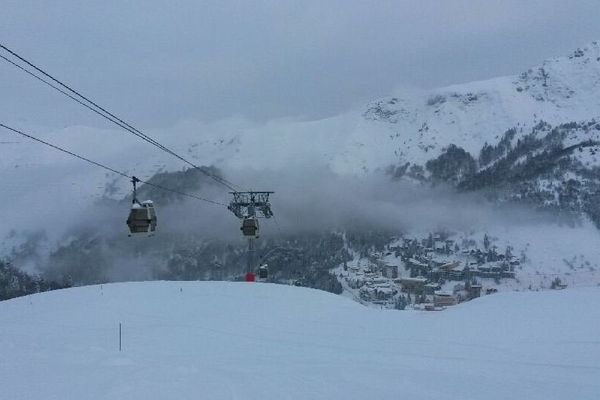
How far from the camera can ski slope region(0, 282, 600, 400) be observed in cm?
932

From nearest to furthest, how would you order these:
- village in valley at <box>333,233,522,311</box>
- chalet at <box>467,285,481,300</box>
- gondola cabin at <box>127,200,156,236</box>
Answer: gondola cabin at <box>127,200,156,236</box> < chalet at <box>467,285,481,300</box> < village in valley at <box>333,233,522,311</box>

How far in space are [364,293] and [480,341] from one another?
122 m

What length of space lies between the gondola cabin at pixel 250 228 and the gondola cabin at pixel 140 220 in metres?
11.5

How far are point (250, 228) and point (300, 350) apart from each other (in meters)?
19.4

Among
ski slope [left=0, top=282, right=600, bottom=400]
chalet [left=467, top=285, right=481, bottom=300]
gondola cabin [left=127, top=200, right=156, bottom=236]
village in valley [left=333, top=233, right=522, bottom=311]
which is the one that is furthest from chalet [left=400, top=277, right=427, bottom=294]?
gondola cabin [left=127, top=200, right=156, bottom=236]

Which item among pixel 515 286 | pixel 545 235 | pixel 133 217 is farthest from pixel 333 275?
pixel 133 217

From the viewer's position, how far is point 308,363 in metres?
11.2

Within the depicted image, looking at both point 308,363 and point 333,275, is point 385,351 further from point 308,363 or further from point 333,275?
point 333,275

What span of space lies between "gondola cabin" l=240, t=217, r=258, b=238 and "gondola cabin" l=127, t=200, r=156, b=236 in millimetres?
11461

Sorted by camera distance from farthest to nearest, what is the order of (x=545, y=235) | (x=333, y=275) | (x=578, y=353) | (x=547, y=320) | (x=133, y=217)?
(x=545, y=235) → (x=333, y=275) → (x=133, y=217) → (x=547, y=320) → (x=578, y=353)

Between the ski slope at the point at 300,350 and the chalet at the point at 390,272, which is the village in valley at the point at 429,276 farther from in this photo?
the ski slope at the point at 300,350

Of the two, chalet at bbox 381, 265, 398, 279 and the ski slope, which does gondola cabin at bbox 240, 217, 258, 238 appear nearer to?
the ski slope

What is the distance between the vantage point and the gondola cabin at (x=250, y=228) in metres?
31.6

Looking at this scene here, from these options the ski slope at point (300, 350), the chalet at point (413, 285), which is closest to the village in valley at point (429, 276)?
the chalet at point (413, 285)
